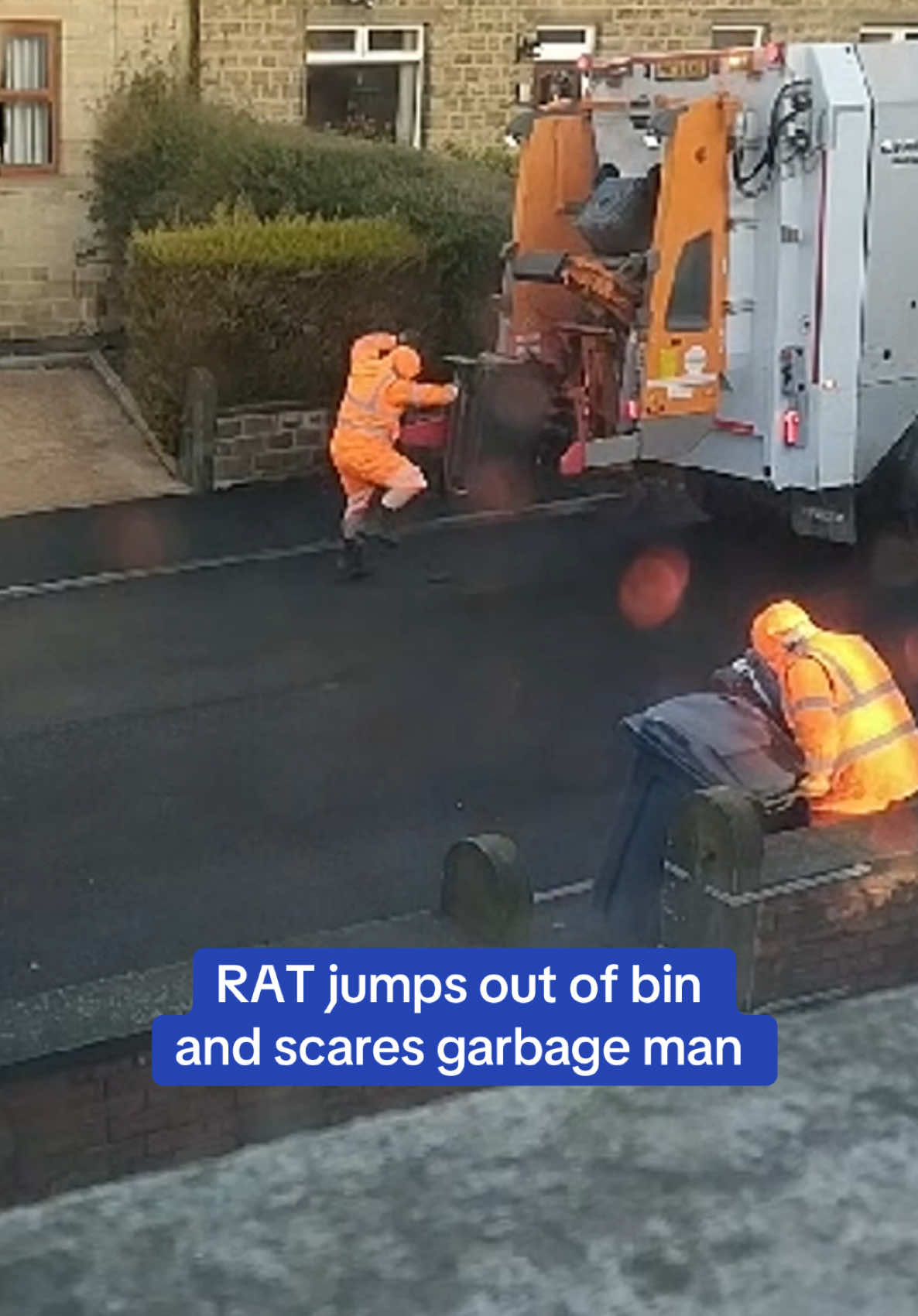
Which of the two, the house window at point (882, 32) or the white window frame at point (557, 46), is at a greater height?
the house window at point (882, 32)

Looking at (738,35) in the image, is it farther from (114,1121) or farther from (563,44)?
(114,1121)

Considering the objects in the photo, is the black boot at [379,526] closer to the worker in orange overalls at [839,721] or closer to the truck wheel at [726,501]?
the truck wheel at [726,501]

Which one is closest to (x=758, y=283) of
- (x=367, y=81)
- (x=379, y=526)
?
(x=379, y=526)

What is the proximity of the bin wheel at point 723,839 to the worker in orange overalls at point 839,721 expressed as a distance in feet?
1.75

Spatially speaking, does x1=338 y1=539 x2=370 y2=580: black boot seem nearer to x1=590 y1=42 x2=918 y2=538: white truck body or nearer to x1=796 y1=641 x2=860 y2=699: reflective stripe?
x1=590 y1=42 x2=918 y2=538: white truck body

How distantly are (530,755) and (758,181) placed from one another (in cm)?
361

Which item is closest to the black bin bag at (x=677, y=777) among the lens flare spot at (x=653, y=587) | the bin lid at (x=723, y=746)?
the bin lid at (x=723, y=746)

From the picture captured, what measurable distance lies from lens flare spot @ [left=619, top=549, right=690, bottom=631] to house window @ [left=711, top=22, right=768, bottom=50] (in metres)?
9.15

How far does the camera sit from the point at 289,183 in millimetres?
16672

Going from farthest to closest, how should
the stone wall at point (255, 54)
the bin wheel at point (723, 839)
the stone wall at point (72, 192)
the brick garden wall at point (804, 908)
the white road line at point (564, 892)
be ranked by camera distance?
the stone wall at point (255, 54)
the stone wall at point (72, 192)
the white road line at point (564, 892)
the brick garden wall at point (804, 908)
the bin wheel at point (723, 839)

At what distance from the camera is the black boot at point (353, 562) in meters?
12.8

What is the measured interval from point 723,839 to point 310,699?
15.4ft

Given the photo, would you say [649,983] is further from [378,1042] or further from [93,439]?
[93,439]

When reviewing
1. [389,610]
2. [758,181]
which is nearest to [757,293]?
[758,181]
